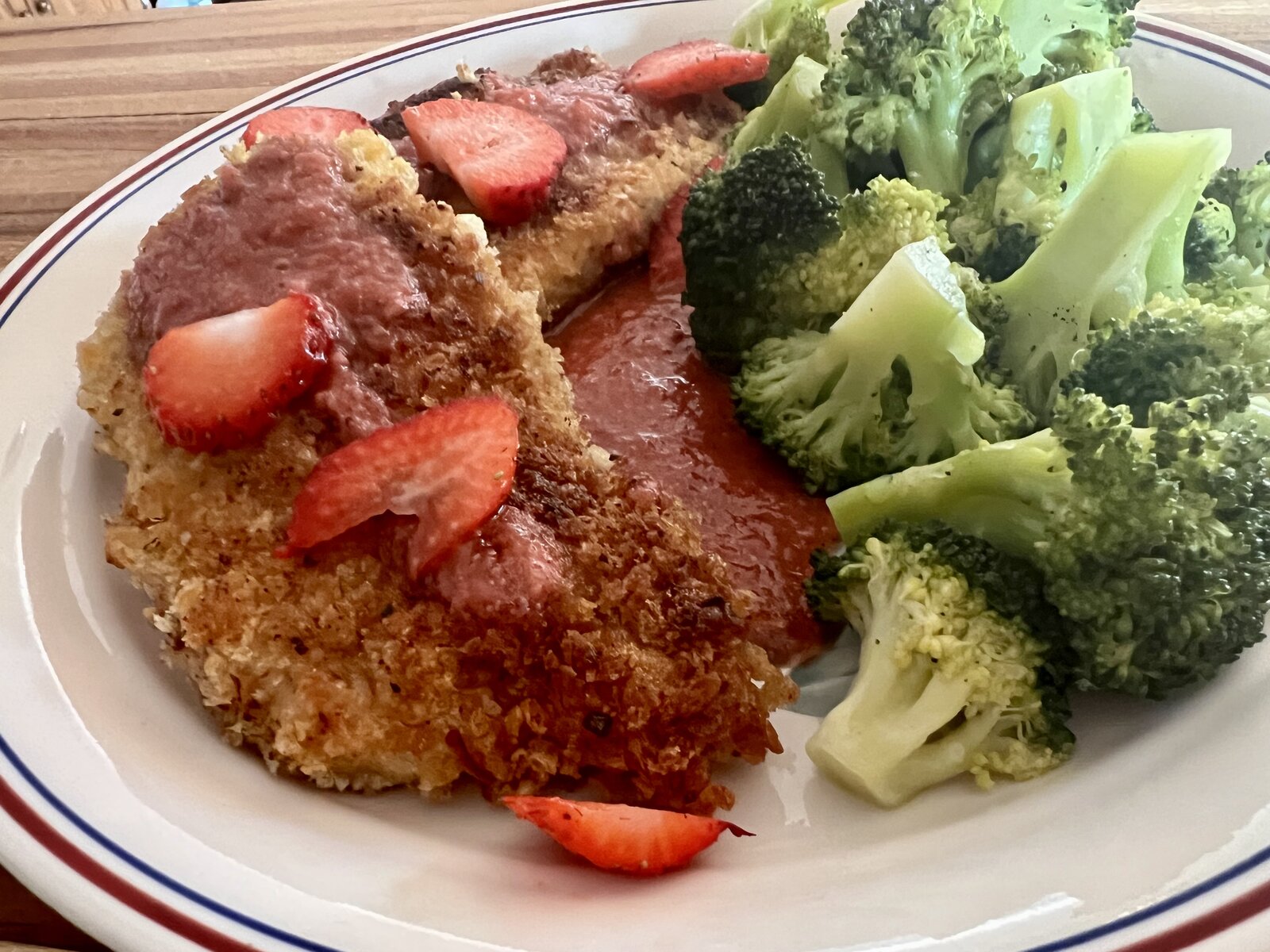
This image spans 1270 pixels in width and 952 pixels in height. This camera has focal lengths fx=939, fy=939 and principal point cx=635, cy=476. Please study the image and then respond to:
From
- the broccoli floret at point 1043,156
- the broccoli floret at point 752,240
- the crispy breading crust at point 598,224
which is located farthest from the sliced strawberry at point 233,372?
the broccoli floret at point 1043,156

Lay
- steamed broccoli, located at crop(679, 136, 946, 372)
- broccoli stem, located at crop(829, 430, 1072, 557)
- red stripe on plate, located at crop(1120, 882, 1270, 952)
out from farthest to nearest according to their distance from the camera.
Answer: steamed broccoli, located at crop(679, 136, 946, 372), broccoli stem, located at crop(829, 430, 1072, 557), red stripe on plate, located at crop(1120, 882, 1270, 952)

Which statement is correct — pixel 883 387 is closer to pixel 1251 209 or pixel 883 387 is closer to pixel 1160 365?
pixel 1160 365

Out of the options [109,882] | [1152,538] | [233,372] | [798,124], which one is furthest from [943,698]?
[798,124]

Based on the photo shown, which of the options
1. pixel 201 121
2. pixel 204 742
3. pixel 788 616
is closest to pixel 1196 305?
pixel 788 616

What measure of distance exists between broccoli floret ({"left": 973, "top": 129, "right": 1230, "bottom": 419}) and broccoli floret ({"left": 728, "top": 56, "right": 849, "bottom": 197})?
2.06 feet

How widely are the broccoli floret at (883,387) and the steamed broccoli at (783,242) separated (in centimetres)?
9

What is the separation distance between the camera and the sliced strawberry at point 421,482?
1.65 metres

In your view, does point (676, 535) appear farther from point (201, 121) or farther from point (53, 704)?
point (201, 121)

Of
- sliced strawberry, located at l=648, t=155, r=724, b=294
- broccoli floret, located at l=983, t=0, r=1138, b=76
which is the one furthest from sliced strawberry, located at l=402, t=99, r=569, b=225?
broccoli floret, located at l=983, t=0, r=1138, b=76

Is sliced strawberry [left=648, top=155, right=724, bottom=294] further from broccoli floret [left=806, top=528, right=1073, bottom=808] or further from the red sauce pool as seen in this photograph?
broccoli floret [left=806, top=528, right=1073, bottom=808]

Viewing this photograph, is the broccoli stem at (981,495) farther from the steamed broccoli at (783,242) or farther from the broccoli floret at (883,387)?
the steamed broccoli at (783,242)

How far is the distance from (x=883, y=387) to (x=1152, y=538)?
2.32 ft

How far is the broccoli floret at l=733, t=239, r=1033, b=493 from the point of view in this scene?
1955mm

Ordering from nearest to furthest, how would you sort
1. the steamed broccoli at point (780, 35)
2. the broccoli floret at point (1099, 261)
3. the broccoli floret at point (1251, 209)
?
the broccoli floret at point (1099, 261), the broccoli floret at point (1251, 209), the steamed broccoli at point (780, 35)
